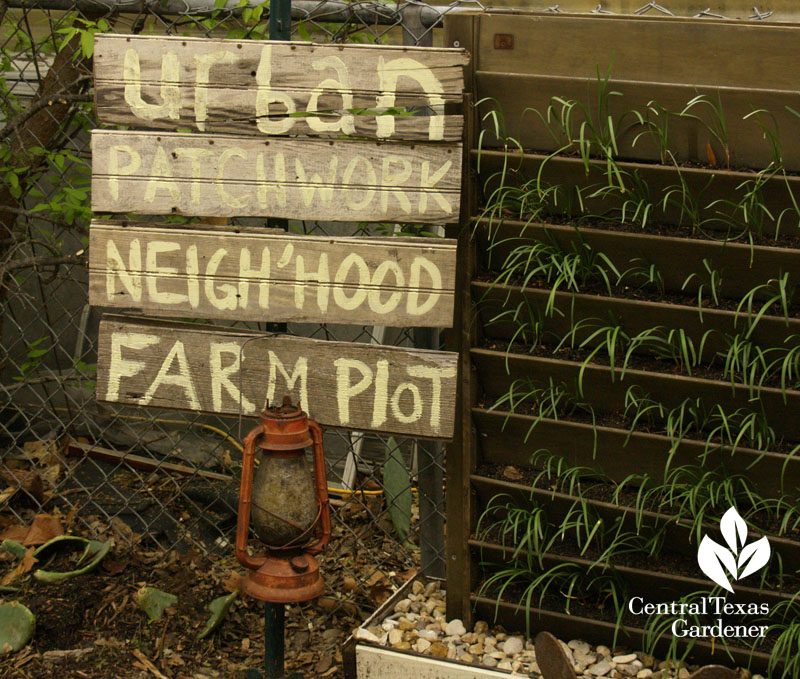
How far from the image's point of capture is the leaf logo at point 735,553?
2.50m

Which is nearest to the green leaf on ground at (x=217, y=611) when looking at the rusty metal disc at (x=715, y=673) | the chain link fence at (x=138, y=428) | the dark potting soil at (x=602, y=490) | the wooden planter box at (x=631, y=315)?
the chain link fence at (x=138, y=428)

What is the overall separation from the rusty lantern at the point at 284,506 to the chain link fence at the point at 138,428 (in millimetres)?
473

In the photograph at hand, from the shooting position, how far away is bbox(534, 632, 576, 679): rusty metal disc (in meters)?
2.31

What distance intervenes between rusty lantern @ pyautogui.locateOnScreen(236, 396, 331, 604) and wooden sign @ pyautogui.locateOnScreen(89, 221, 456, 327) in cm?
34

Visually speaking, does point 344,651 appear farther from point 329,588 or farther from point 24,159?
point 24,159

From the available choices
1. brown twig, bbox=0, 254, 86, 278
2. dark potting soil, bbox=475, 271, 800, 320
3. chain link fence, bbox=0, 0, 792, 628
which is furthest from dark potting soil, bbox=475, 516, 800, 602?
brown twig, bbox=0, 254, 86, 278

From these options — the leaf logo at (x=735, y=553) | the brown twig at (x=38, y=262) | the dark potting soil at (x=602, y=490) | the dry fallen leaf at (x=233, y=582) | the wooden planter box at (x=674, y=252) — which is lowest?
the dry fallen leaf at (x=233, y=582)

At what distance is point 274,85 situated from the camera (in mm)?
2520

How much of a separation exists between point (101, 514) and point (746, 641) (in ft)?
8.56

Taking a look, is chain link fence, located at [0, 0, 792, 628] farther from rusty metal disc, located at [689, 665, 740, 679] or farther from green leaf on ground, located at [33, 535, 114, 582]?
rusty metal disc, located at [689, 665, 740, 679]

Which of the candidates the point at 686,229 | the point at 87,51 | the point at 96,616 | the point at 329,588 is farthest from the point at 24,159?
the point at 686,229

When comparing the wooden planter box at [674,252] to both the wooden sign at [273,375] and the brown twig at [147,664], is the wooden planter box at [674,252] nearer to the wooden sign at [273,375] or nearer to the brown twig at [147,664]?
the wooden sign at [273,375]

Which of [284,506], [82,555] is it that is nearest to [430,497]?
[284,506]

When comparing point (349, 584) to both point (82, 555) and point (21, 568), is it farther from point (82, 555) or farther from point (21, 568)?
point (21, 568)
